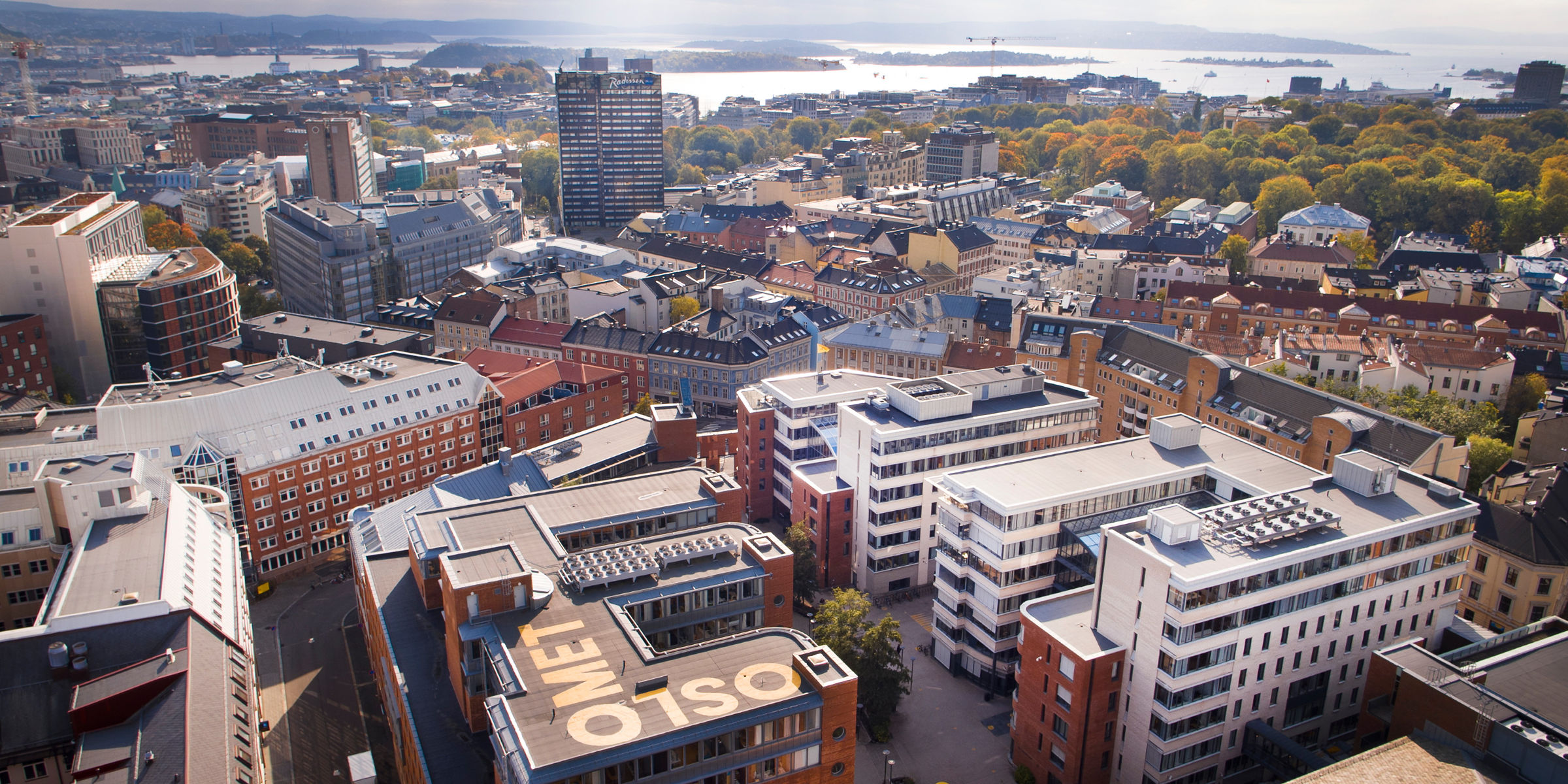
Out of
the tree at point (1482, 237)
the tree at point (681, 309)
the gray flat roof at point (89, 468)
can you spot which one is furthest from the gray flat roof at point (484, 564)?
the tree at point (1482, 237)

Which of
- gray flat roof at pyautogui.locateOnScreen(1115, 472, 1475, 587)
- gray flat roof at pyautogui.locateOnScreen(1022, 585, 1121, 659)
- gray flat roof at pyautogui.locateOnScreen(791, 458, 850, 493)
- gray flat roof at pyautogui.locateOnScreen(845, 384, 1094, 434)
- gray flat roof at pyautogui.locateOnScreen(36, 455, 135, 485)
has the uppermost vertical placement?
gray flat roof at pyautogui.locateOnScreen(1115, 472, 1475, 587)

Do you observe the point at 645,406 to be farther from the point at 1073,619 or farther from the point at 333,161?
the point at 333,161

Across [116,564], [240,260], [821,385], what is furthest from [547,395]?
[240,260]

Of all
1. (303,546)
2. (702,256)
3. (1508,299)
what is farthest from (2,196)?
(1508,299)

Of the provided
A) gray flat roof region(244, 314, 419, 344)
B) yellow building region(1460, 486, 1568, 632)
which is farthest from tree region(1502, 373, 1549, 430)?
gray flat roof region(244, 314, 419, 344)

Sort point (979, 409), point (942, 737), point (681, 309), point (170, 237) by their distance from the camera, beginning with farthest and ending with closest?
1. point (170, 237)
2. point (681, 309)
3. point (979, 409)
4. point (942, 737)

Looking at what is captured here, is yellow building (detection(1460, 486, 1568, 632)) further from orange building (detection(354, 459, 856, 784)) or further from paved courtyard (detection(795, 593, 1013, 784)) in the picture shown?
orange building (detection(354, 459, 856, 784))

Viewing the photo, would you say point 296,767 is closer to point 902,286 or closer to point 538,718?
point 538,718
